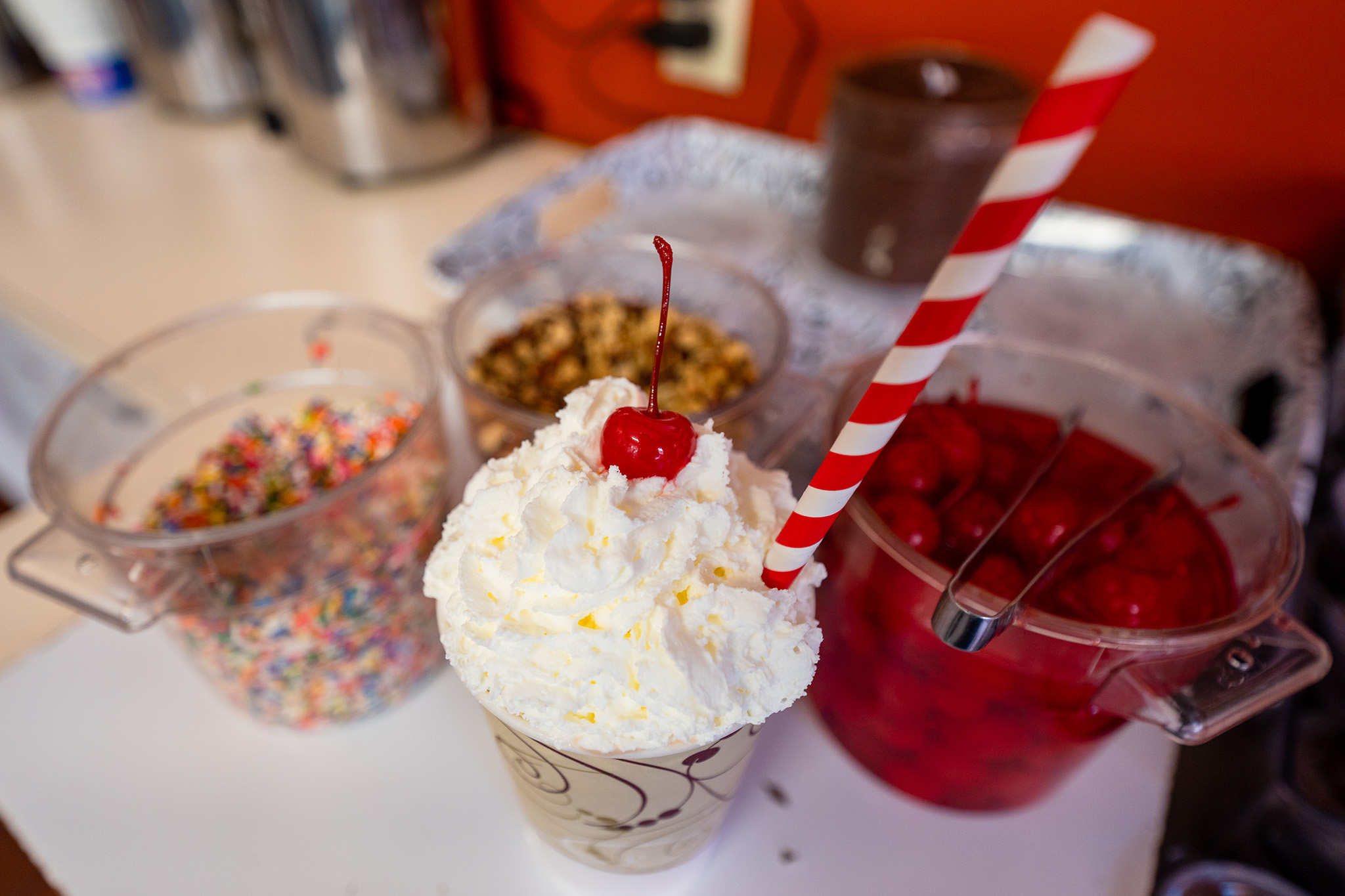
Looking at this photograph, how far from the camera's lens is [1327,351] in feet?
2.88

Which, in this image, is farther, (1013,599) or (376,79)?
(376,79)

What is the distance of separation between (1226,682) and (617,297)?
24.1 inches

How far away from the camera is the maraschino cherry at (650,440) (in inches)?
14.5

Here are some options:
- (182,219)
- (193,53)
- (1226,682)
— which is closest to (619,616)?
(1226,682)

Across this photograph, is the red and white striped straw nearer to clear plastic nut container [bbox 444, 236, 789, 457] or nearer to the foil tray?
clear plastic nut container [bbox 444, 236, 789, 457]

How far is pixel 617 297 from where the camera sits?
2.71 ft

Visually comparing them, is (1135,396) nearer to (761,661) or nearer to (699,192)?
(761,661)

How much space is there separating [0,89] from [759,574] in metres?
1.88

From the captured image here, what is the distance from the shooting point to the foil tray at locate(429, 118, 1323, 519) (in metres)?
0.83

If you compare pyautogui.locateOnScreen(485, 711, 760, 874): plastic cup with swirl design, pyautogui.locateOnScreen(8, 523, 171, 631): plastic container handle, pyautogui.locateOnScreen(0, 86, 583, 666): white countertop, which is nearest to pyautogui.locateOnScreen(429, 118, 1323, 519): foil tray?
pyautogui.locateOnScreen(0, 86, 583, 666): white countertop

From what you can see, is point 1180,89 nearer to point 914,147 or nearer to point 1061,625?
point 914,147

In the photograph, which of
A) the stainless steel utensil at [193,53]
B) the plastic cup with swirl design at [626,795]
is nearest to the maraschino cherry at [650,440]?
the plastic cup with swirl design at [626,795]

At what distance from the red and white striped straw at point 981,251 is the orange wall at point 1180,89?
0.82 m

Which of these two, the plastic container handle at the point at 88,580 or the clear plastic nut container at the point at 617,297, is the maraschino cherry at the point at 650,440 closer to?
the clear plastic nut container at the point at 617,297
